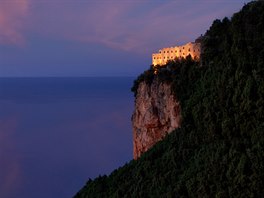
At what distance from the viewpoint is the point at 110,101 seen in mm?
113750

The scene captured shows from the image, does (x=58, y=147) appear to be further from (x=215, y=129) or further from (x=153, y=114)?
(x=215, y=129)

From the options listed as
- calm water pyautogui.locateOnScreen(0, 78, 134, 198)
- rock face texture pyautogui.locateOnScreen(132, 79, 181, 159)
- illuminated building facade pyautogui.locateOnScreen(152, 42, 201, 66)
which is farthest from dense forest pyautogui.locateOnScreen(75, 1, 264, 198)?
calm water pyautogui.locateOnScreen(0, 78, 134, 198)

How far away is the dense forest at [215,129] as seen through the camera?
17.8 m

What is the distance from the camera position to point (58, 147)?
2491 inches

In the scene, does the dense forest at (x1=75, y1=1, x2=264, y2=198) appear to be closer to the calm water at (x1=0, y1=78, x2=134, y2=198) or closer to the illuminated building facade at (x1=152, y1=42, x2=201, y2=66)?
the illuminated building facade at (x1=152, y1=42, x2=201, y2=66)

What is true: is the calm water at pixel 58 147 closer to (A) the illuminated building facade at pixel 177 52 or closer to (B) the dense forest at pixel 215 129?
(A) the illuminated building facade at pixel 177 52

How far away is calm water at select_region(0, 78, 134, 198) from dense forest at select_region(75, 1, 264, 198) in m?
22.7

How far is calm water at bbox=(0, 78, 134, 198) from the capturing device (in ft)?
157

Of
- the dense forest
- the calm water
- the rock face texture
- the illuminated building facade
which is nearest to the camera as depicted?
the dense forest

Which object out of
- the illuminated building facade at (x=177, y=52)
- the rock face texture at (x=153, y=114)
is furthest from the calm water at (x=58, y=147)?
the illuminated building facade at (x=177, y=52)

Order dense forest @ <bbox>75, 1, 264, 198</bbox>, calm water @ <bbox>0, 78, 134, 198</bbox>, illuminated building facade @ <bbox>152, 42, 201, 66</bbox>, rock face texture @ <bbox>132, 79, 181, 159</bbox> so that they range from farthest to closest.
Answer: calm water @ <bbox>0, 78, 134, 198</bbox>, illuminated building facade @ <bbox>152, 42, 201, 66</bbox>, rock face texture @ <bbox>132, 79, 181, 159</bbox>, dense forest @ <bbox>75, 1, 264, 198</bbox>

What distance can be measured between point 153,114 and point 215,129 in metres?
7.20

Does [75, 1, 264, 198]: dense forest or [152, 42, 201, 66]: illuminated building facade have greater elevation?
[152, 42, 201, 66]: illuminated building facade

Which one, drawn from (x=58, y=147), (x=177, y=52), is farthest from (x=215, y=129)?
(x=58, y=147)
